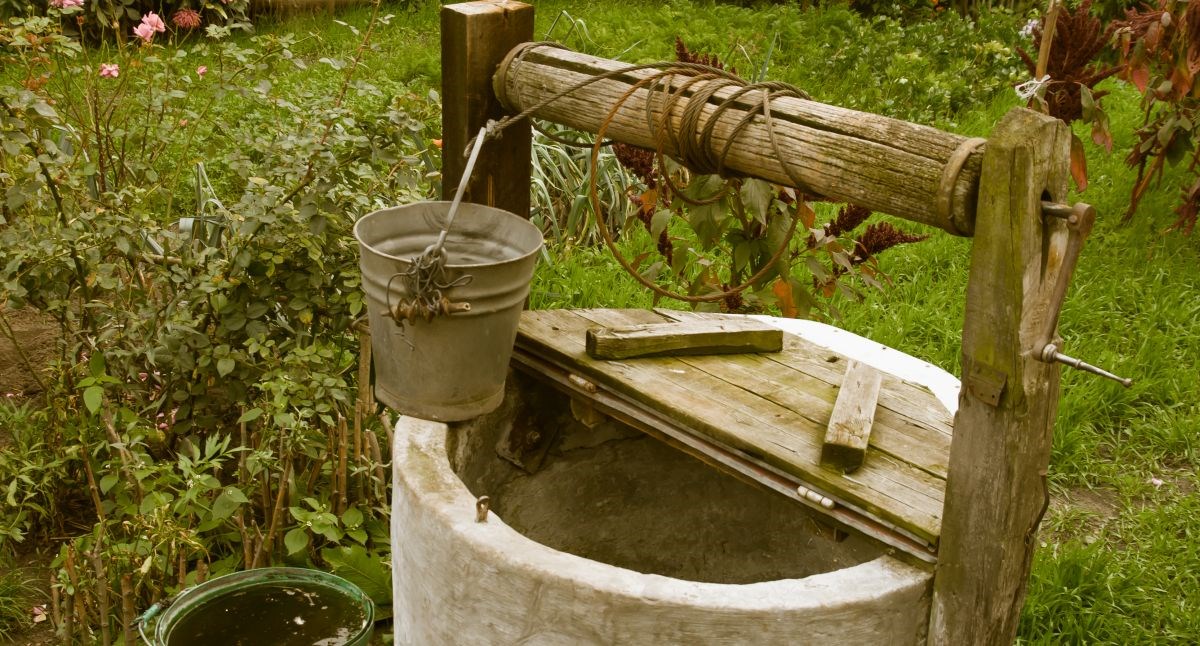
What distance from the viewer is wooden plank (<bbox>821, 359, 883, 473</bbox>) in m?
2.13

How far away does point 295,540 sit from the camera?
3053mm

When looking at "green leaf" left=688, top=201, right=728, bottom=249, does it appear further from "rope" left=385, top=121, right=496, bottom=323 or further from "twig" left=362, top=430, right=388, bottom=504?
"rope" left=385, top=121, right=496, bottom=323

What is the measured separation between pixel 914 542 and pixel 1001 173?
0.67 metres

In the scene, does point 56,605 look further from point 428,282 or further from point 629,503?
point 428,282

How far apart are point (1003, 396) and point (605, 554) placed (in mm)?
1453

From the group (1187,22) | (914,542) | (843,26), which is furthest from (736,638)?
(843,26)

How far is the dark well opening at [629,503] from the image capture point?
2.81 m

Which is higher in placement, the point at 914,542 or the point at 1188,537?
the point at 914,542

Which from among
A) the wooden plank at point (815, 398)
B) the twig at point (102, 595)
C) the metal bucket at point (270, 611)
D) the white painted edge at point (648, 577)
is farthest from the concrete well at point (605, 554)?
the twig at point (102, 595)

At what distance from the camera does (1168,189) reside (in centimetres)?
566

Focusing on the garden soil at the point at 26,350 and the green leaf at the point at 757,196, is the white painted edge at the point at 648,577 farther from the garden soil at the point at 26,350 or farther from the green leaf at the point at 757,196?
the garden soil at the point at 26,350

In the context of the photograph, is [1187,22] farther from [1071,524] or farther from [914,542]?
[914,542]

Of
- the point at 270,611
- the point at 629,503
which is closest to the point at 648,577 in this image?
the point at 629,503

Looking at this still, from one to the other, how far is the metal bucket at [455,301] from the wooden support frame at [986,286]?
0.48 metres
